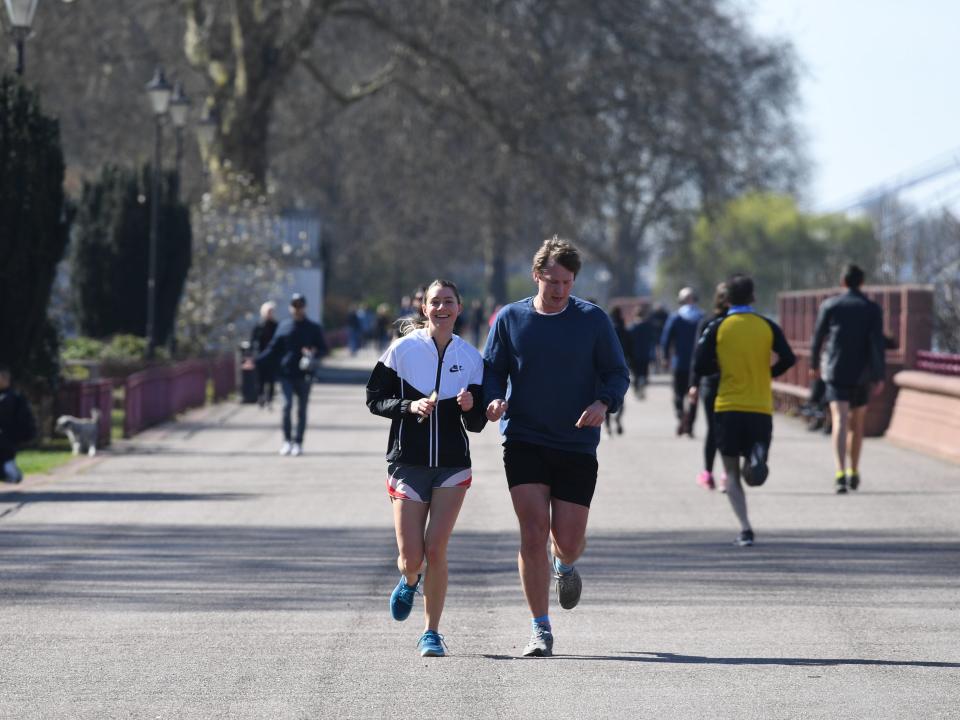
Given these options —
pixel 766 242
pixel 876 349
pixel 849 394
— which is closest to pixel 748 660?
pixel 849 394

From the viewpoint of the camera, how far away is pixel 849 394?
16.2 metres

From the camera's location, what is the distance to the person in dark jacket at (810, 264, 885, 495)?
52.9 ft

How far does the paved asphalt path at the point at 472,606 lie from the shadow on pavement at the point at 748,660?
21 millimetres

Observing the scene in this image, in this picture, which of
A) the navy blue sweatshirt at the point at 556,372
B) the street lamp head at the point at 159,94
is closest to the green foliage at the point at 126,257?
the street lamp head at the point at 159,94

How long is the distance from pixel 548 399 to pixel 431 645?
115 centimetres

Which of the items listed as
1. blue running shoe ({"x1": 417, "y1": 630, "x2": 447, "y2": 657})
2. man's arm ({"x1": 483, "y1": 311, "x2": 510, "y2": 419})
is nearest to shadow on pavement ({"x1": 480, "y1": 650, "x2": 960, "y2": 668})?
blue running shoe ({"x1": 417, "y1": 630, "x2": 447, "y2": 657})

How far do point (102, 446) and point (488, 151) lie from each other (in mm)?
18593

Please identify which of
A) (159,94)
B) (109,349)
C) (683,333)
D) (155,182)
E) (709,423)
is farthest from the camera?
(109,349)

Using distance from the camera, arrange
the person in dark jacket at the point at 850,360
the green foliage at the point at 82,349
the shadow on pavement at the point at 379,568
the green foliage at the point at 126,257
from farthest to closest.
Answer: the green foliage at the point at 126,257
the green foliage at the point at 82,349
the person in dark jacket at the point at 850,360
the shadow on pavement at the point at 379,568

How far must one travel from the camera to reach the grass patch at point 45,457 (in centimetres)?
1877

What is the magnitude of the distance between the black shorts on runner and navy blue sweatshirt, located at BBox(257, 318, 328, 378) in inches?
261

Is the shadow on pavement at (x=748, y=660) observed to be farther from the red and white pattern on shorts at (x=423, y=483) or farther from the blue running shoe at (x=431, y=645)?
the red and white pattern on shorts at (x=423, y=483)

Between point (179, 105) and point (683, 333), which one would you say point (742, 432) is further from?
point (179, 105)

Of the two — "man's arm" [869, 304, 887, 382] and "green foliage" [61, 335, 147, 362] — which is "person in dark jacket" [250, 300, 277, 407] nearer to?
"green foliage" [61, 335, 147, 362]
